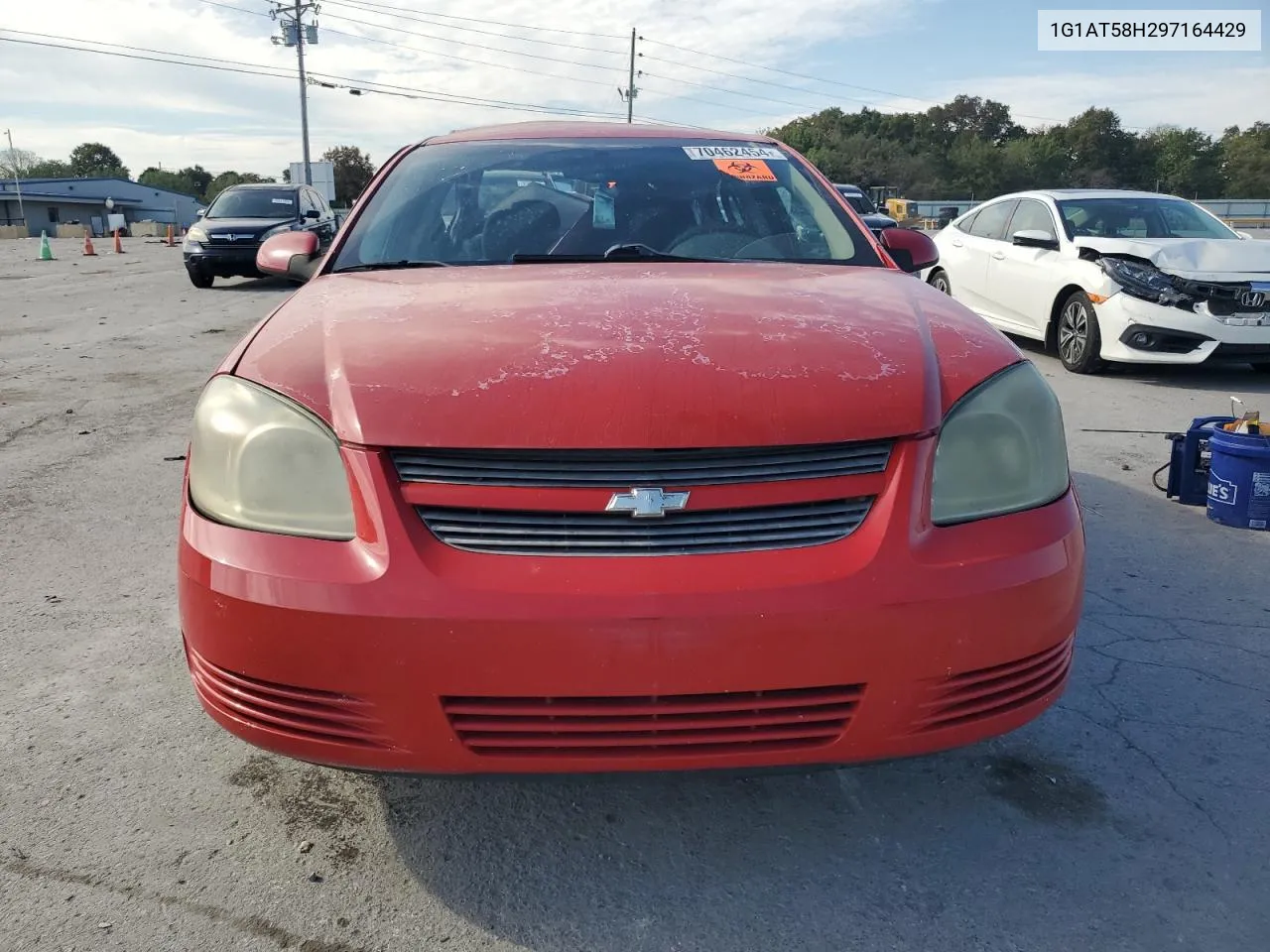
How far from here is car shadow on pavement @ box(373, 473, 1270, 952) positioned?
70.1 inches

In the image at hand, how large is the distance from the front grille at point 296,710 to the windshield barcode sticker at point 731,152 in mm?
2167

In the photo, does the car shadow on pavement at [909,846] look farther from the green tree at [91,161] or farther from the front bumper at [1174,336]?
the green tree at [91,161]

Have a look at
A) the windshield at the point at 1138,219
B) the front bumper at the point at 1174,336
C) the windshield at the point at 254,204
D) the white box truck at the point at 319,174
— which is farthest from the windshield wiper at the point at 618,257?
the white box truck at the point at 319,174

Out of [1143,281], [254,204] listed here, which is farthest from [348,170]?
[1143,281]

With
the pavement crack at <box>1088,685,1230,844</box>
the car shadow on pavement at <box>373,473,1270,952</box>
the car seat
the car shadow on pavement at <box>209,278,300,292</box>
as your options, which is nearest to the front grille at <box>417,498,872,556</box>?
the car shadow on pavement at <box>373,473,1270,952</box>

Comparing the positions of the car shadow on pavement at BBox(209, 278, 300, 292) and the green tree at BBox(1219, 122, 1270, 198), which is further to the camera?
the green tree at BBox(1219, 122, 1270, 198)

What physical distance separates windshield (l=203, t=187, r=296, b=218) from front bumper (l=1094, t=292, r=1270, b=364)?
12.2 metres

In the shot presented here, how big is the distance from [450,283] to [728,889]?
4.84 ft

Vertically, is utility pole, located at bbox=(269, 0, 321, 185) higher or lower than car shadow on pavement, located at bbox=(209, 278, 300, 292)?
higher

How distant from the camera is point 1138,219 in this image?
25.8 feet

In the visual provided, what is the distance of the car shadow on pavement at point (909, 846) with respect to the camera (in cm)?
178

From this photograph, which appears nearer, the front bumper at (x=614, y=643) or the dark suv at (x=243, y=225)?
the front bumper at (x=614, y=643)

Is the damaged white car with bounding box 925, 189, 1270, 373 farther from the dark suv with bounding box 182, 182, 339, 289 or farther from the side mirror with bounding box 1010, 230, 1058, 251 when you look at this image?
the dark suv with bounding box 182, 182, 339, 289

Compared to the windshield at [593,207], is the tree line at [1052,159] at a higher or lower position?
higher
